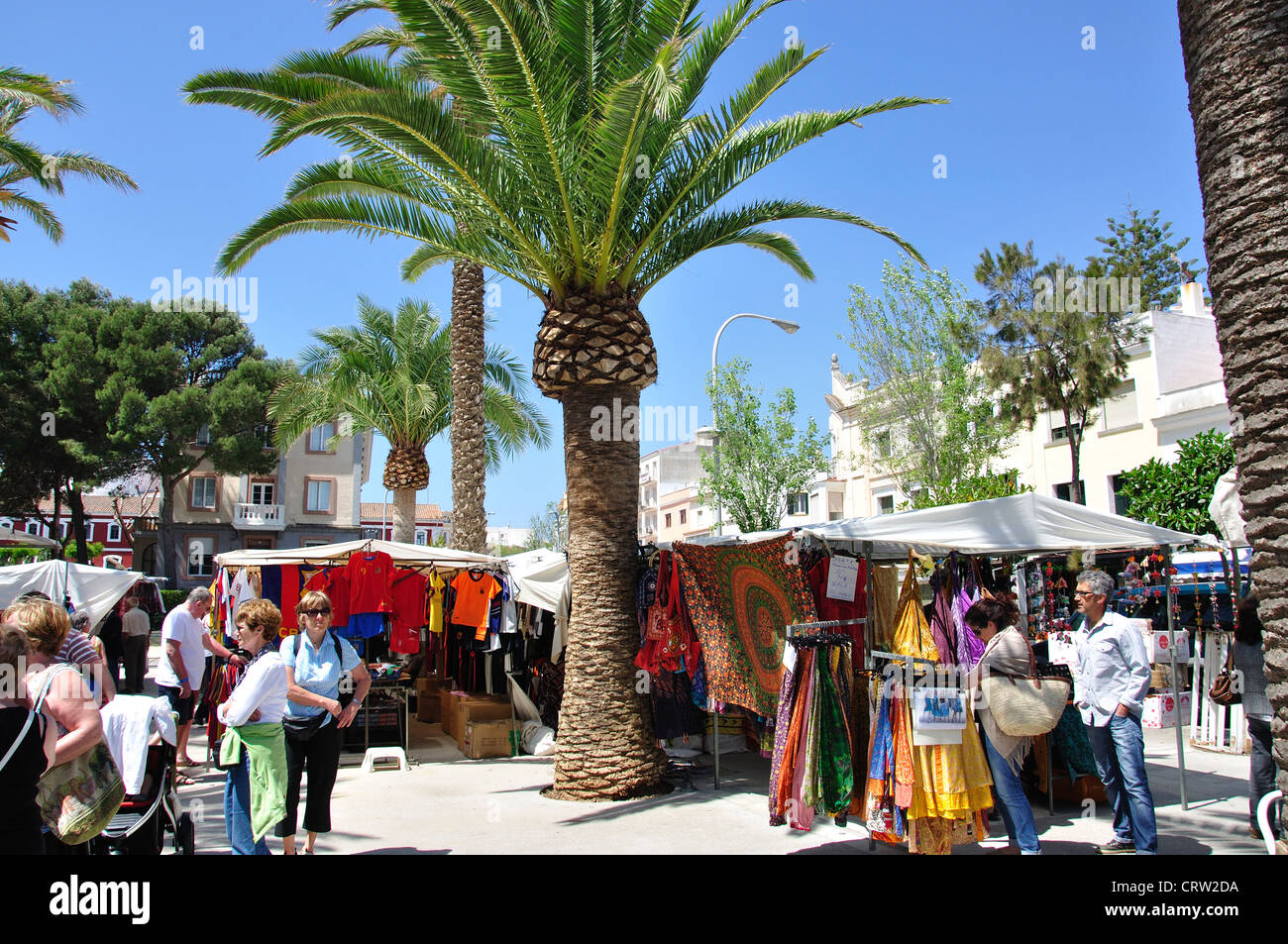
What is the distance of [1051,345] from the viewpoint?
2505 cm

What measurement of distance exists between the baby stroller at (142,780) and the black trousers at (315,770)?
0.79m

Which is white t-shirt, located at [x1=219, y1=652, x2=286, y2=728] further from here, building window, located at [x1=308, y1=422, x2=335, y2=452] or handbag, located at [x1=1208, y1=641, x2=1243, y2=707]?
building window, located at [x1=308, y1=422, x2=335, y2=452]

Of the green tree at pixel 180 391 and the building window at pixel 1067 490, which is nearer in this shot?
the building window at pixel 1067 490

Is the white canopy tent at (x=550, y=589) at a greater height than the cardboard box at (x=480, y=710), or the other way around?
the white canopy tent at (x=550, y=589)

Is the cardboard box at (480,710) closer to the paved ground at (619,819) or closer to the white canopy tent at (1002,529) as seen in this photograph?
the paved ground at (619,819)

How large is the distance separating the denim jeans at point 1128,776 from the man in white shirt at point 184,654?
7.40 metres

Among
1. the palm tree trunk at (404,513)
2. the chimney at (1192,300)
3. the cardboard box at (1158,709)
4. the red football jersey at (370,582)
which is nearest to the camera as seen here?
→ the cardboard box at (1158,709)

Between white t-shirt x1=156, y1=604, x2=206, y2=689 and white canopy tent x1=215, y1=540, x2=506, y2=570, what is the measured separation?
142 cm

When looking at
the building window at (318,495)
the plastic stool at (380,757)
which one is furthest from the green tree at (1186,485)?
the building window at (318,495)

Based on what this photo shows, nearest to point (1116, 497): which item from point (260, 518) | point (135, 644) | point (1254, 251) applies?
point (1254, 251)

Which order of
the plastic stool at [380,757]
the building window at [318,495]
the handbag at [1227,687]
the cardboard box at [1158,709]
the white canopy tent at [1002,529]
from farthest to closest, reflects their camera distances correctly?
the building window at [318,495] → the plastic stool at [380,757] → the cardboard box at [1158,709] → the handbag at [1227,687] → the white canopy tent at [1002,529]

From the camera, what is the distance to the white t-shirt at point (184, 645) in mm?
8375

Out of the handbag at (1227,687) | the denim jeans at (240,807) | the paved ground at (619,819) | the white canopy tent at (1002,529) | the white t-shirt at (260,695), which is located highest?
the white canopy tent at (1002,529)

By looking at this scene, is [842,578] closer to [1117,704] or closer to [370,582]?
[1117,704]
